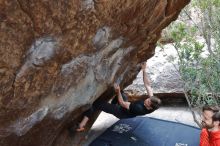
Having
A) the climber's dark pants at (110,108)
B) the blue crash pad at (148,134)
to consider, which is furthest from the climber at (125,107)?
the blue crash pad at (148,134)

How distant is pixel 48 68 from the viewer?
3.12 m

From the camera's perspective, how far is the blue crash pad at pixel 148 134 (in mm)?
5922

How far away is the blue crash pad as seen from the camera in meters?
5.92

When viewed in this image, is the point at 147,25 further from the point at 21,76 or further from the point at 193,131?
the point at 193,131

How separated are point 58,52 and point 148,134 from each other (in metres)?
3.59

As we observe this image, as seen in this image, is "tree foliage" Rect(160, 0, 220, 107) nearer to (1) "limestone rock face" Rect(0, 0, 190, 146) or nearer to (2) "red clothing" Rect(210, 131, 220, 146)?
(2) "red clothing" Rect(210, 131, 220, 146)

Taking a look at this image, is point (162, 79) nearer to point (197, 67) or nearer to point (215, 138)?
point (197, 67)

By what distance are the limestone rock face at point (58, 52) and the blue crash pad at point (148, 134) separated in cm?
174

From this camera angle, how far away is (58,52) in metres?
3.03

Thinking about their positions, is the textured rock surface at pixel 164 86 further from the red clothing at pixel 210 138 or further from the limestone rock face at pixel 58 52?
the limestone rock face at pixel 58 52

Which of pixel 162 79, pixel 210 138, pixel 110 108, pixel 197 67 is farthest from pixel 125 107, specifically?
pixel 162 79

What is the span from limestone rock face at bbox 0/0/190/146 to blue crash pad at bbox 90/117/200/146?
1.74 metres

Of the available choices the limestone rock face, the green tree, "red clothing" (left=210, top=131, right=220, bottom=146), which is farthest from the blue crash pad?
the limestone rock face

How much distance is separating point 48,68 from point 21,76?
29cm
